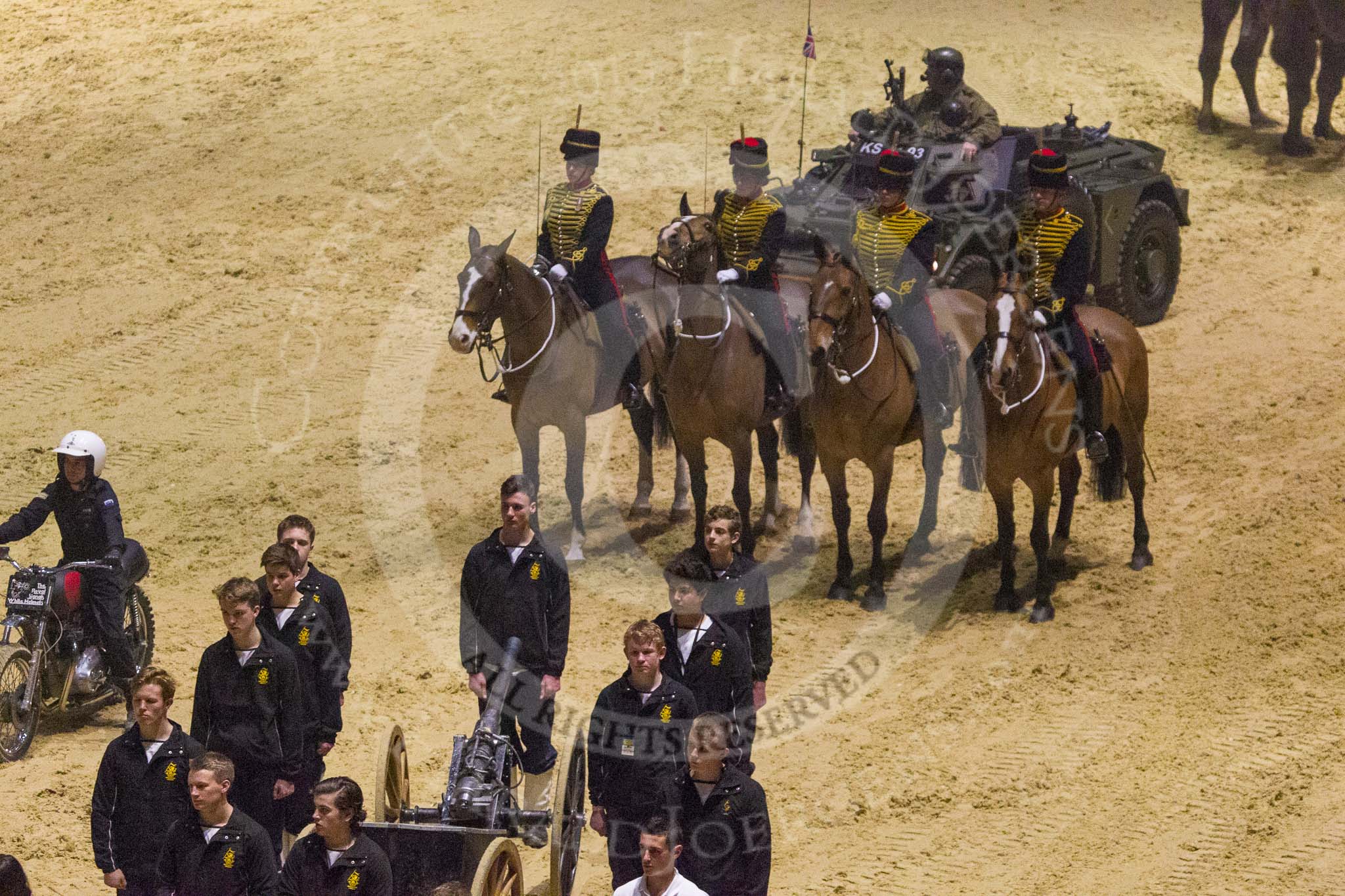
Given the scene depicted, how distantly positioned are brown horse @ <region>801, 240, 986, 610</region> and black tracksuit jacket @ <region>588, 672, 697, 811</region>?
447 centimetres

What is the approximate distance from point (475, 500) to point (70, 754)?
517 centimetres

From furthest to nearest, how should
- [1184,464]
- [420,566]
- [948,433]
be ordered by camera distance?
[948,433] → [1184,464] → [420,566]

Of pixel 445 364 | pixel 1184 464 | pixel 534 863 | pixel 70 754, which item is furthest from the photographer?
pixel 445 364

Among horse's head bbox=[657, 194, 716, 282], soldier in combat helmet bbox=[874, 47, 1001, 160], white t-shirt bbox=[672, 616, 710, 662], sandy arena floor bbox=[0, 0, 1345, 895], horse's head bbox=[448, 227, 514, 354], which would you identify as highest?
soldier in combat helmet bbox=[874, 47, 1001, 160]

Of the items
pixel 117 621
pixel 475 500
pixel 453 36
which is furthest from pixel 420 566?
pixel 453 36

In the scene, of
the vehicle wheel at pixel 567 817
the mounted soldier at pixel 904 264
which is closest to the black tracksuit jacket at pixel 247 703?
the vehicle wheel at pixel 567 817

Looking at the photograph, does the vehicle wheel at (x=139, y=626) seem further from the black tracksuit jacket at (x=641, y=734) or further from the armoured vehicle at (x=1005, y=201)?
the armoured vehicle at (x=1005, y=201)

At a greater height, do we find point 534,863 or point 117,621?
point 117,621

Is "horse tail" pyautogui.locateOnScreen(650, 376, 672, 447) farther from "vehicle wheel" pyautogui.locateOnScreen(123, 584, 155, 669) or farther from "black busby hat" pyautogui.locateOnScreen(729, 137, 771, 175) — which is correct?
"vehicle wheel" pyautogui.locateOnScreen(123, 584, 155, 669)

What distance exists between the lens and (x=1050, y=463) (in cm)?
1301

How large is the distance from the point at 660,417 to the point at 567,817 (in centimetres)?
633

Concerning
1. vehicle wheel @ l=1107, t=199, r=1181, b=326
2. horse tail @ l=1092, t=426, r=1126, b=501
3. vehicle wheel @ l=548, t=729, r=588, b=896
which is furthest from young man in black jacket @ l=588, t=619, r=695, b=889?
vehicle wheel @ l=1107, t=199, r=1181, b=326

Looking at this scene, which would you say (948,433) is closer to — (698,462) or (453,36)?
(698,462)

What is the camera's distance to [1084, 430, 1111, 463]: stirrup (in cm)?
1323
